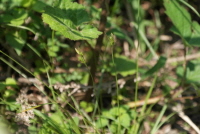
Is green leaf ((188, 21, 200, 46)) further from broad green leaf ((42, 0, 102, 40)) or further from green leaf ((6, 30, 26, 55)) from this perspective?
green leaf ((6, 30, 26, 55))

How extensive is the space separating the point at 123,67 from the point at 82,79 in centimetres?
33

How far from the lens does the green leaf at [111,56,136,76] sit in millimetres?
2106

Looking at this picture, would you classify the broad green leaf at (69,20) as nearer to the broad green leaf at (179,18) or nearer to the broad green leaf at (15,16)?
the broad green leaf at (15,16)

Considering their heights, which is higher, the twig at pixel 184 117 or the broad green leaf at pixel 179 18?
the broad green leaf at pixel 179 18

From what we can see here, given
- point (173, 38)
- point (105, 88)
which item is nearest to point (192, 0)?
point (173, 38)

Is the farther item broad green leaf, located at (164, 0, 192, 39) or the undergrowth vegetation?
broad green leaf, located at (164, 0, 192, 39)

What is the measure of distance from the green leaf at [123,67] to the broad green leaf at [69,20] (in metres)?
0.67

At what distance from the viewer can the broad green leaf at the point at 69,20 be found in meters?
1.35

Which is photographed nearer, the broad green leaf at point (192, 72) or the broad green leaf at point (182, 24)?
the broad green leaf at point (182, 24)

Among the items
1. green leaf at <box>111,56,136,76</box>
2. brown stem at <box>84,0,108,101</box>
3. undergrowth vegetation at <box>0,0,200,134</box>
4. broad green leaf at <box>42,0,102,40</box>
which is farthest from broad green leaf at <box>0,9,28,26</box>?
green leaf at <box>111,56,136,76</box>

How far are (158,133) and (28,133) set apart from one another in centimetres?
89

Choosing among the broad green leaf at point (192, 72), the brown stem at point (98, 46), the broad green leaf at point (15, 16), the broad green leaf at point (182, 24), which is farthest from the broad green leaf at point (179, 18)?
the broad green leaf at point (15, 16)

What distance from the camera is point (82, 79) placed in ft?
6.97

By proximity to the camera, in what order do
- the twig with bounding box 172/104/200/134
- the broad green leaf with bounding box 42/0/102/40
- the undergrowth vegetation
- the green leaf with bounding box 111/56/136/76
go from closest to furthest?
the broad green leaf with bounding box 42/0/102/40 < the undergrowth vegetation < the twig with bounding box 172/104/200/134 < the green leaf with bounding box 111/56/136/76
